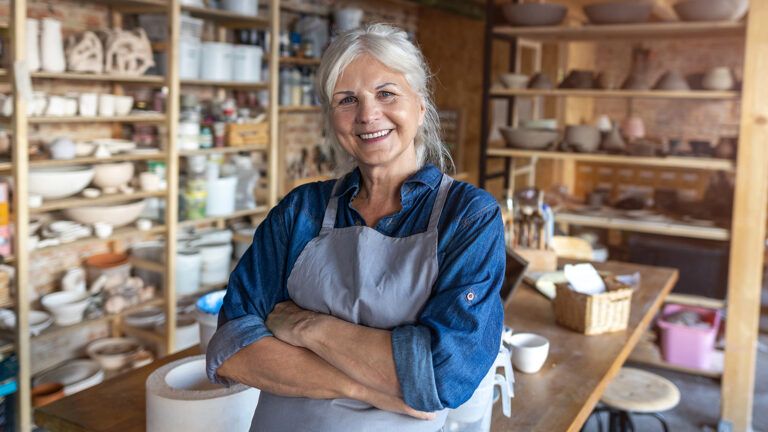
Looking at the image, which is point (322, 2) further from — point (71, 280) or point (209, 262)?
point (71, 280)

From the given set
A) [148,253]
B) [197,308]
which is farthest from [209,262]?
[197,308]

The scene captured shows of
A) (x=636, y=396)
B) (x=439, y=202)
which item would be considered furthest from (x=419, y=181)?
(x=636, y=396)

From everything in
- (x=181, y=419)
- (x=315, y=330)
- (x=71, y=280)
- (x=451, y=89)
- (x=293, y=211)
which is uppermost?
A: (x=451, y=89)

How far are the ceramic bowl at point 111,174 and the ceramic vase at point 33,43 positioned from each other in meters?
0.58

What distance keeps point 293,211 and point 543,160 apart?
18.0 feet

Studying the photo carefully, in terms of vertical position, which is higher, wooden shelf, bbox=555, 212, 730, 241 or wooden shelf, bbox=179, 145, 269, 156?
wooden shelf, bbox=179, 145, 269, 156

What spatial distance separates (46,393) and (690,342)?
3244 millimetres

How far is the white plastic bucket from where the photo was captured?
4.34m

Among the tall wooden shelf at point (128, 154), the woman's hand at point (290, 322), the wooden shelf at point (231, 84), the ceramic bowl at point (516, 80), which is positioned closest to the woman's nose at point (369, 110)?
the woman's hand at point (290, 322)

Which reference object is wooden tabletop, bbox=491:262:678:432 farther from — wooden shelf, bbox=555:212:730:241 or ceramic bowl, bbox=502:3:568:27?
ceramic bowl, bbox=502:3:568:27

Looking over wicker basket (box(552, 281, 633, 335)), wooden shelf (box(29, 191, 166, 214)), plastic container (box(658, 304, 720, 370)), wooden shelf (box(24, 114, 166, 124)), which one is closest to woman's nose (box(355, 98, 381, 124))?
wicker basket (box(552, 281, 633, 335))

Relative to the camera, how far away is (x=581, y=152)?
14.2 feet

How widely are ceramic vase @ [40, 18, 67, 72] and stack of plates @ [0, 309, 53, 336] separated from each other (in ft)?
3.67

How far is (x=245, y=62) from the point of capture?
14.3 feet
